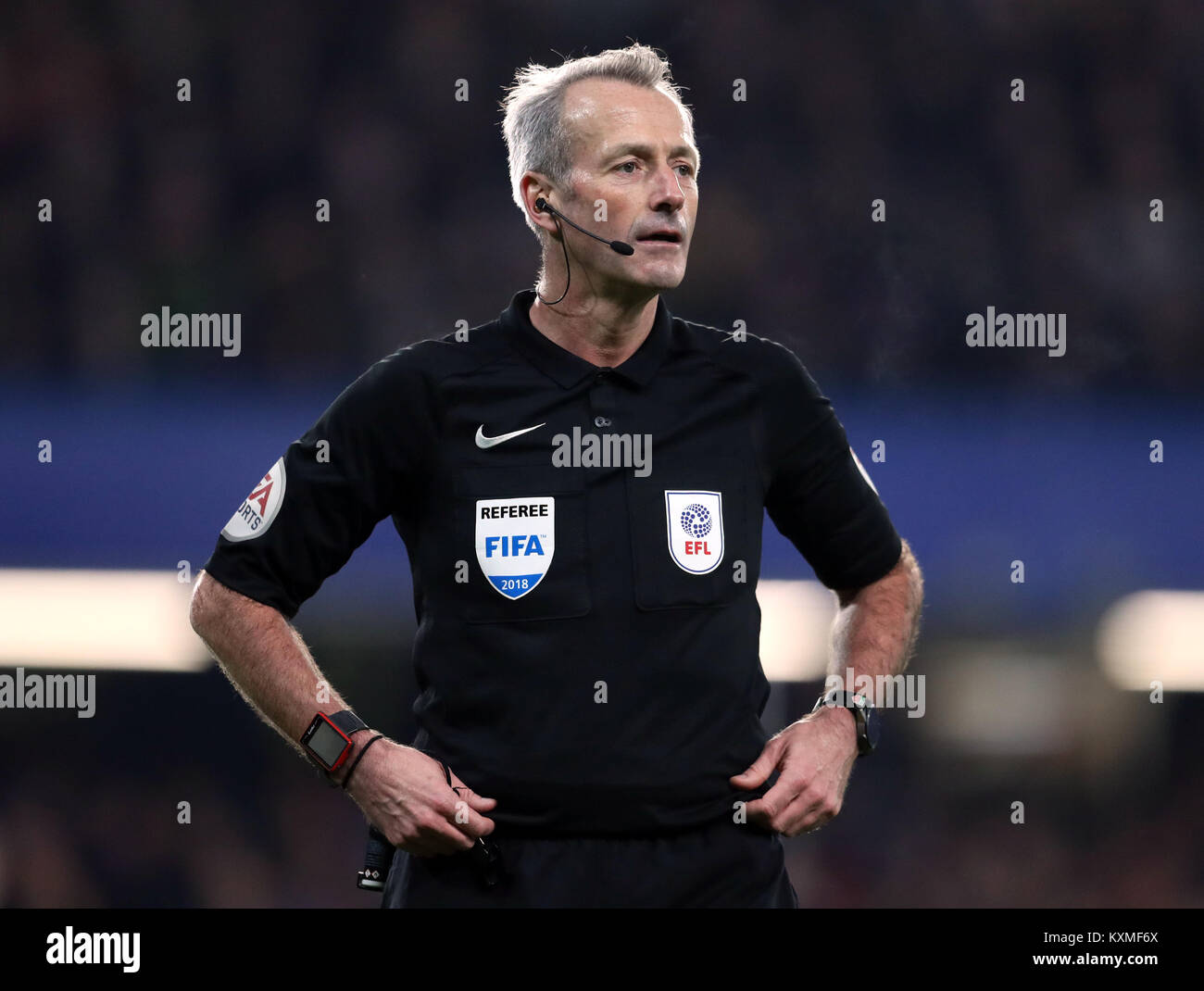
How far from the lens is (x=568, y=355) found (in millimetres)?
2488

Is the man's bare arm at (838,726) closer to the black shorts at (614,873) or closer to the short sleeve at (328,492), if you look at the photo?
the black shorts at (614,873)

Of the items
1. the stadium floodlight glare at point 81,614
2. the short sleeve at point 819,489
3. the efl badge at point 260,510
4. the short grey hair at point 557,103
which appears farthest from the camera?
the stadium floodlight glare at point 81,614

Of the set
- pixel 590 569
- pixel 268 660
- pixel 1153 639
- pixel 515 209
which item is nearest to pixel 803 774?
pixel 590 569

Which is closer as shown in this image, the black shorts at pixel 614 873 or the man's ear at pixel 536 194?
the black shorts at pixel 614 873

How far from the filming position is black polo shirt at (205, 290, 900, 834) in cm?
225

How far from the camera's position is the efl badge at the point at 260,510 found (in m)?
2.39

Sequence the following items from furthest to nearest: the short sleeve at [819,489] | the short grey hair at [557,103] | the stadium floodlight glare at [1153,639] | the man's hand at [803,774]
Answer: the stadium floodlight glare at [1153,639] → the short grey hair at [557,103] → the short sleeve at [819,489] → the man's hand at [803,774]

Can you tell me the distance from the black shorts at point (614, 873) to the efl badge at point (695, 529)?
418mm

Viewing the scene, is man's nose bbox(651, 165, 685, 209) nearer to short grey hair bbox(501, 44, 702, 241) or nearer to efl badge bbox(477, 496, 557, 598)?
short grey hair bbox(501, 44, 702, 241)

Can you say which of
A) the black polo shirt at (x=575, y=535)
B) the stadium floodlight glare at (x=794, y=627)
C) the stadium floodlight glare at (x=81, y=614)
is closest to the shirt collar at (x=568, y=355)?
the black polo shirt at (x=575, y=535)

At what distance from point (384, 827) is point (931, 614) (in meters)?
2.82

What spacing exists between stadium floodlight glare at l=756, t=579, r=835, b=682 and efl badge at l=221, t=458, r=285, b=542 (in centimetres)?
231

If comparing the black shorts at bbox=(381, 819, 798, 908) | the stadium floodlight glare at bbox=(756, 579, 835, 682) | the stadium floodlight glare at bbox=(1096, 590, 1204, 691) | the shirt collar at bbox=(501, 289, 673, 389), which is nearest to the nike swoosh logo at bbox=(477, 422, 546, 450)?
the shirt collar at bbox=(501, 289, 673, 389)

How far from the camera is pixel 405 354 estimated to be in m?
2.46
